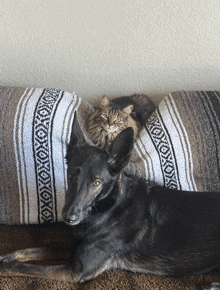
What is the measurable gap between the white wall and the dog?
853mm

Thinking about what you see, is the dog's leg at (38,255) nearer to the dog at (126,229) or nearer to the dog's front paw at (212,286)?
the dog at (126,229)

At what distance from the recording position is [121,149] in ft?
4.78

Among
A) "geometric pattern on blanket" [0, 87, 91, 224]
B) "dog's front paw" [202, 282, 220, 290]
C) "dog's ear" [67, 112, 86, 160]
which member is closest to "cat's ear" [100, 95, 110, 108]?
"geometric pattern on blanket" [0, 87, 91, 224]

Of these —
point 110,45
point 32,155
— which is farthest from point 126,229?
point 110,45

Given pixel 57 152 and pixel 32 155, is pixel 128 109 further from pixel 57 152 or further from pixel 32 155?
pixel 32 155

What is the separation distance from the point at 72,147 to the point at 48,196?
56 centimetres

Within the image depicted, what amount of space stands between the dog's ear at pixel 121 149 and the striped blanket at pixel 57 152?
1.43 feet

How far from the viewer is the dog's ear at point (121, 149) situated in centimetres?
141

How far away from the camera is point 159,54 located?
2.18 meters

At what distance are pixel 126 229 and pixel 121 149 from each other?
17.9 inches

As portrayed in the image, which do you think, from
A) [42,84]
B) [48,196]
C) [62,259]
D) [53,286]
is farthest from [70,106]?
[53,286]

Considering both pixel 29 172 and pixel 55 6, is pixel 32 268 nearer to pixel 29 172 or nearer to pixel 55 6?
pixel 29 172

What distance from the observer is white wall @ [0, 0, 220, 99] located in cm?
207

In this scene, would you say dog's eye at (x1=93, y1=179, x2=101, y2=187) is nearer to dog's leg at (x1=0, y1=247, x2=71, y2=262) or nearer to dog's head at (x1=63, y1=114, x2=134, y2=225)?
dog's head at (x1=63, y1=114, x2=134, y2=225)
